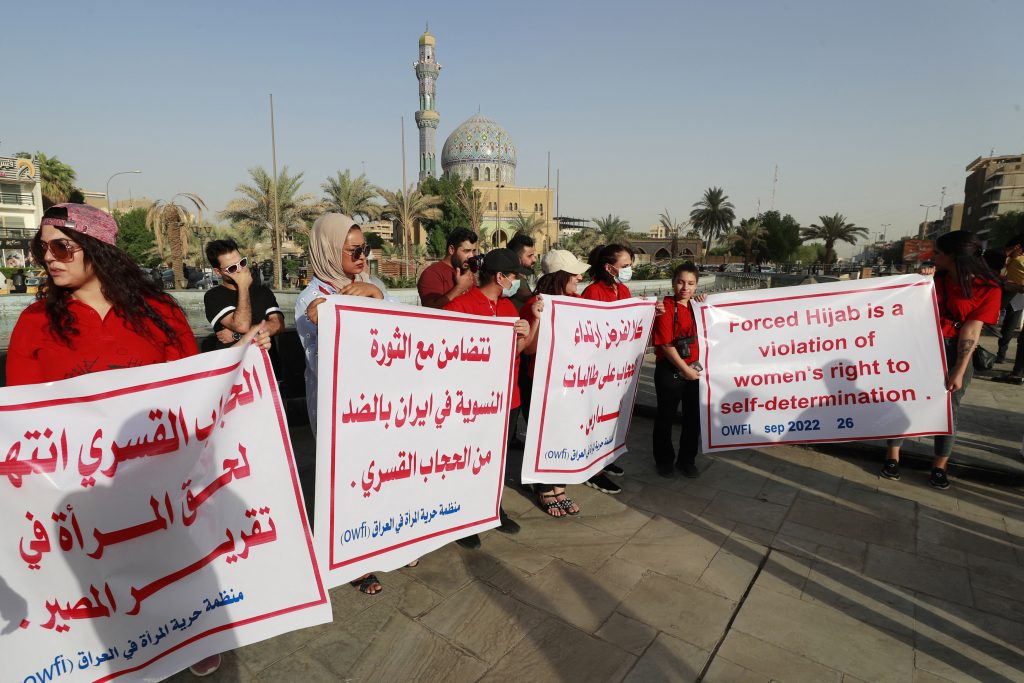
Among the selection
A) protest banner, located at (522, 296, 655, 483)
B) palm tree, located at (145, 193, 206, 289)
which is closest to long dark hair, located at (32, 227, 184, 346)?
protest banner, located at (522, 296, 655, 483)

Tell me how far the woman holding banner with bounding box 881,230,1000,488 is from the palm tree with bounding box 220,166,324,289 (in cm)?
2653

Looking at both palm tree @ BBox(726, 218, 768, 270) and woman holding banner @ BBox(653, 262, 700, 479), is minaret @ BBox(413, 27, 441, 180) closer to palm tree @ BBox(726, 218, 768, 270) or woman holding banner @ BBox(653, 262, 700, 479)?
palm tree @ BBox(726, 218, 768, 270)

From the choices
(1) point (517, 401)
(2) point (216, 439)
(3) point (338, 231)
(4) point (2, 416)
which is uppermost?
(3) point (338, 231)

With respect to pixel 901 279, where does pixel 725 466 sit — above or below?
below

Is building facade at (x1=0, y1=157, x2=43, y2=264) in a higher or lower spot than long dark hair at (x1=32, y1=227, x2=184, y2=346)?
higher

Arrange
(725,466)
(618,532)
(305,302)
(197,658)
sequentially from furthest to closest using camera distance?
1. (725,466)
2. (618,532)
3. (305,302)
4. (197,658)

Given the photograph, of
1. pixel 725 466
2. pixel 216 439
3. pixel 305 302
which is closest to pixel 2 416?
pixel 216 439

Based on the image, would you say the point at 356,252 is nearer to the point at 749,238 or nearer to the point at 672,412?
the point at 672,412

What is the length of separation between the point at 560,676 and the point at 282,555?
3.92ft

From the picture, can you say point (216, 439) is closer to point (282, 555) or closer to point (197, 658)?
point (282, 555)

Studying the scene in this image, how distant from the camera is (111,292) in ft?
6.76

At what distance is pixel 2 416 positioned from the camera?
167cm

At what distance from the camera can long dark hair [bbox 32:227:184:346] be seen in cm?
197

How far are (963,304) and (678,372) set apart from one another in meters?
1.95
